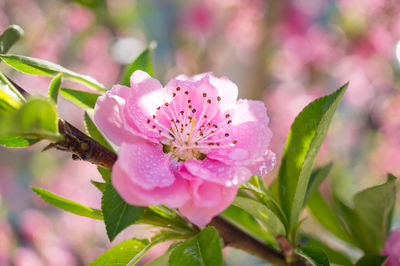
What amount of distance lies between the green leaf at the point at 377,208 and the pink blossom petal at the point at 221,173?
22cm

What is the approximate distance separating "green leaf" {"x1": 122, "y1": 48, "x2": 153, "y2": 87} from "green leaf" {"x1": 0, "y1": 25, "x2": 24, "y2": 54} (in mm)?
129

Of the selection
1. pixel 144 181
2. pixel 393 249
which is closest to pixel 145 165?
pixel 144 181

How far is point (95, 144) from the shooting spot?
365 mm

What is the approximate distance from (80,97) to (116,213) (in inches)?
6.9

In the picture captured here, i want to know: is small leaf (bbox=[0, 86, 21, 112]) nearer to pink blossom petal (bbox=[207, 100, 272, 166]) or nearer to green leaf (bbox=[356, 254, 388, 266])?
pink blossom petal (bbox=[207, 100, 272, 166])

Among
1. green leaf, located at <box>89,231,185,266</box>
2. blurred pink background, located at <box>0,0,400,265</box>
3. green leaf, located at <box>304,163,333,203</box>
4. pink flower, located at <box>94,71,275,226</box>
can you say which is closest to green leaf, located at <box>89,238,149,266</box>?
green leaf, located at <box>89,231,185,266</box>

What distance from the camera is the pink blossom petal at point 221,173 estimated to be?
1.09 feet

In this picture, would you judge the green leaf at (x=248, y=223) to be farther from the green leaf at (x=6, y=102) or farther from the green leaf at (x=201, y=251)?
the green leaf at (x=6, y=102)

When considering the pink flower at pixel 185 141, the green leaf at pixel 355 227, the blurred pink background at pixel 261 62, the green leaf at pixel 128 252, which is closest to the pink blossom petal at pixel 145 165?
the pink flower at pixel 185 141

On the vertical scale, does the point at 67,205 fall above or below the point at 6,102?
below

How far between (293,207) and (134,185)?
21 centimetres

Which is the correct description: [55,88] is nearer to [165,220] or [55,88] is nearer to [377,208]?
[165,220]

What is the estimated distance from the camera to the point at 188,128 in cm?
44

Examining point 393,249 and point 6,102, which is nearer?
point 6,102
